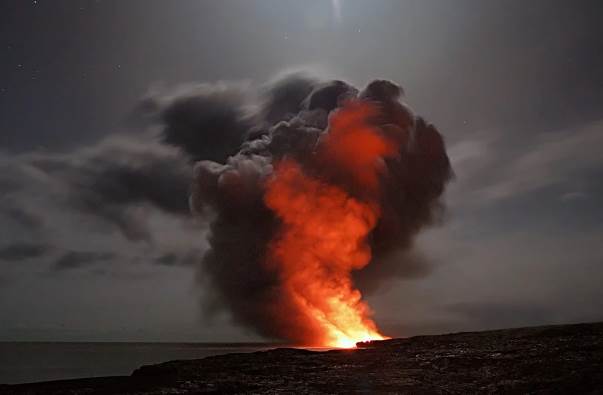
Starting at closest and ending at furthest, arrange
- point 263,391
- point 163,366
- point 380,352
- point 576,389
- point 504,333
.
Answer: point 576,389 < point 263,391 < point 163,366 < point 380,352 < point 504,333

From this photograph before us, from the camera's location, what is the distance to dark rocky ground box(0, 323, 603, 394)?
38594 millimetres

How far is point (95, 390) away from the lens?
4294 cm

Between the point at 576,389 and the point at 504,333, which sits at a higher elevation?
the point at 504,333

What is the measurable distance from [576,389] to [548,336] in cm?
2730

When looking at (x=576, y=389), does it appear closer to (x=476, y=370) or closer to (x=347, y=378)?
(x=476, y=370)

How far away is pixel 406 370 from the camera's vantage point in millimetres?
47500

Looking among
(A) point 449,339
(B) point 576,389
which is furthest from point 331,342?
(B) point 576,389

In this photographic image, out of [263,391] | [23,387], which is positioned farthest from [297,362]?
[23,387]

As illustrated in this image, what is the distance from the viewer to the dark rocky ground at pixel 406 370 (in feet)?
127

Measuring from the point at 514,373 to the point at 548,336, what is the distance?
19505 mm

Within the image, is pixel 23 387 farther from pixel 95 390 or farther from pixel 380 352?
pixel 380 352

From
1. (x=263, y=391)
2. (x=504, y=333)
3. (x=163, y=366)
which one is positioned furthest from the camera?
(x=504, y=333)

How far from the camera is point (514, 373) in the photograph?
41.6m

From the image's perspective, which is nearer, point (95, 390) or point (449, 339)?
point (95, 390)
